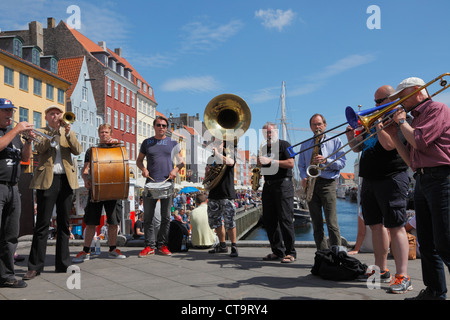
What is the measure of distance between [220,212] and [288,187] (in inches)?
53.9

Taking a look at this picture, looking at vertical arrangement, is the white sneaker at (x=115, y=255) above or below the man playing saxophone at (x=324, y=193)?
below

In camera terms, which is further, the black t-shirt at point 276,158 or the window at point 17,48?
the window at point 17,48

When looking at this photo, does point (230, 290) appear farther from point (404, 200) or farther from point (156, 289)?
point (404, 200)

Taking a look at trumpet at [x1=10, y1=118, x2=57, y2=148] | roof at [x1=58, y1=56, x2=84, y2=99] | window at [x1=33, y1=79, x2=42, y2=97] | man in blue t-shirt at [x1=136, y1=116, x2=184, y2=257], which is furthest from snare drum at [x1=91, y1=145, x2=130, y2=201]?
roof at [x1=58, y1=56, x2=84, y2=99]

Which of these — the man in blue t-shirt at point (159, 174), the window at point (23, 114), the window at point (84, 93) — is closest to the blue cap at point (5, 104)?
the man in blue t-shirt at point (159, 174)

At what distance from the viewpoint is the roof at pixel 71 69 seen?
44.2m

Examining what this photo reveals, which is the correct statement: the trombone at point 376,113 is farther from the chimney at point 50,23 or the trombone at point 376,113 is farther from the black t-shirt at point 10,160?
the chimney at point 50,23

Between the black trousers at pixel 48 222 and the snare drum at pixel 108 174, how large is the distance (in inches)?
22.9

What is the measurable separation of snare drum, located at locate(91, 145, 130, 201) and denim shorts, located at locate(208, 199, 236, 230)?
5.07ft

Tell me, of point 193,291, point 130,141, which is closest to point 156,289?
point 193,291

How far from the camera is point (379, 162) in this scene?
476 cm

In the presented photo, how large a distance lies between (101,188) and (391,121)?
4.19 m

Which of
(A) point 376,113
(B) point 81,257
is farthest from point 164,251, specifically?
(A) point 376,113

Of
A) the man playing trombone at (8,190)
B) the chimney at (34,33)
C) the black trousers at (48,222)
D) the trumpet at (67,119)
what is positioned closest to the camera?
the man playing trombone at (8,190)
